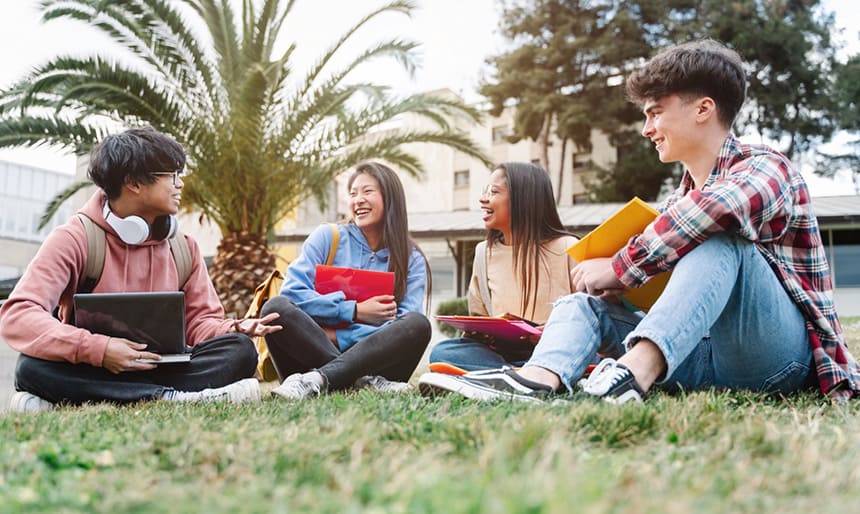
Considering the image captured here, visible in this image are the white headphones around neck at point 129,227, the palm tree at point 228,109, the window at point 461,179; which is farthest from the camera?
the window at point 461,179

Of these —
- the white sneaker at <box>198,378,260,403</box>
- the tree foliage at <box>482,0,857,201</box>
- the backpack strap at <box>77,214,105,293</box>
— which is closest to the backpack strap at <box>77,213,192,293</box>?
the backpack strap at <box>77,214,105,293</box>

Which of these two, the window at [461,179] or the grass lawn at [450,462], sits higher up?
the window at [461,179]

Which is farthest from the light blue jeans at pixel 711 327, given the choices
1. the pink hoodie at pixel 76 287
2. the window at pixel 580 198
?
the window at pixel 580 198

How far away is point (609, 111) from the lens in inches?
977

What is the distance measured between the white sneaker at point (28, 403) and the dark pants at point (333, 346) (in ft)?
3.59

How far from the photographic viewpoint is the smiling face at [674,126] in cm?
275

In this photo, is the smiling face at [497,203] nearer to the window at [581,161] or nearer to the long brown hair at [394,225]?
the long brown hair at [394,225]

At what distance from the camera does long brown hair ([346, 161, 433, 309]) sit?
14.2 feet

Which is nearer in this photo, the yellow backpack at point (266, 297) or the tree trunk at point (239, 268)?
the yellow backpack at point (266, 297)

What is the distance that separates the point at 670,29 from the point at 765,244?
80.9 feet

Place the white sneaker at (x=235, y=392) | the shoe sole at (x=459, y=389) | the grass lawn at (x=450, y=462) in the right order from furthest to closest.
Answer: the white sneaker at (x=235, y=392) < the shoe sole at (x=459, y=389) < the grass lawn at (x=450, y=462)

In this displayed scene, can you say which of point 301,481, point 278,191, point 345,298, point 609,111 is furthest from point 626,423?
point 609,111

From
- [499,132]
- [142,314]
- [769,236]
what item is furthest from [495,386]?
[499,132]

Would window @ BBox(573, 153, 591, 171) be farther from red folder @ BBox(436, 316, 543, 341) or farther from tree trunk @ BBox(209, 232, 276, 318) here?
red folder @ BBox(436, 316, 543, 341)
